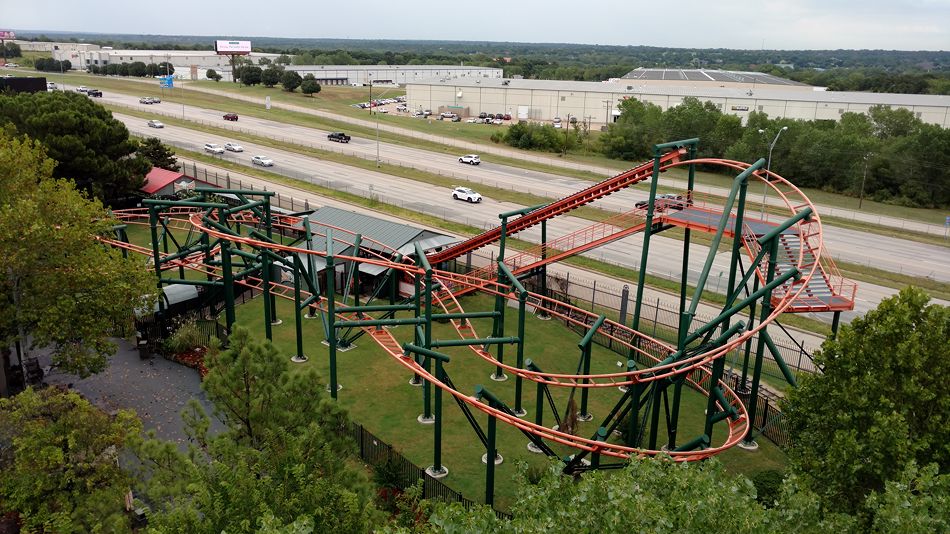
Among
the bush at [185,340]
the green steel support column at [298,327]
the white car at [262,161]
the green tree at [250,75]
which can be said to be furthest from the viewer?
the green tree at [250,75]

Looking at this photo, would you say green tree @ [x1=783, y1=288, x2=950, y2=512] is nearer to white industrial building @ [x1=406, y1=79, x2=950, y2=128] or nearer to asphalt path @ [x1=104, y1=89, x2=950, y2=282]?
asphalt path @ [x1=104, y1=89, x2=950, y2=282]

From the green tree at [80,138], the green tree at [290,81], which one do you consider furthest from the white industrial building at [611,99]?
the green tree at [80,138]

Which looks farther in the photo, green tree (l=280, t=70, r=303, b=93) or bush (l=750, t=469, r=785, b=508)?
green tree (l=280, t=70, r=303, b=93)

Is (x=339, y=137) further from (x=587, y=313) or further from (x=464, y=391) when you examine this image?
(x=587, y=313)

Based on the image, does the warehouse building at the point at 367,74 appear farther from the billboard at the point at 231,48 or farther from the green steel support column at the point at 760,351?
the green steel support column at the point at 760,351

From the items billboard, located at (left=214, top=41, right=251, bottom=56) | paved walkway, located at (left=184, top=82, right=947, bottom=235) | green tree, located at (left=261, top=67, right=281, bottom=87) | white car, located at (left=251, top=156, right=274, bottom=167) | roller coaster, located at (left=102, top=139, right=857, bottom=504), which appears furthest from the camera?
billboard, located at (left=214, top=41, right=251, bottom=56)

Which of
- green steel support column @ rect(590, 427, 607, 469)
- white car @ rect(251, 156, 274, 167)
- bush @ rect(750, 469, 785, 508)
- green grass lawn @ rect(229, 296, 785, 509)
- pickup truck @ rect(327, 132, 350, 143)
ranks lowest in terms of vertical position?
green grass lawn @ rect(229, 296, 785, 509)

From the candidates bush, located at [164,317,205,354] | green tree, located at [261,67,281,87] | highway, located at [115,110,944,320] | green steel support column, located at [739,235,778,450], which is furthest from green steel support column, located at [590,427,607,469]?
green tree, located at [261,67,281,87]
